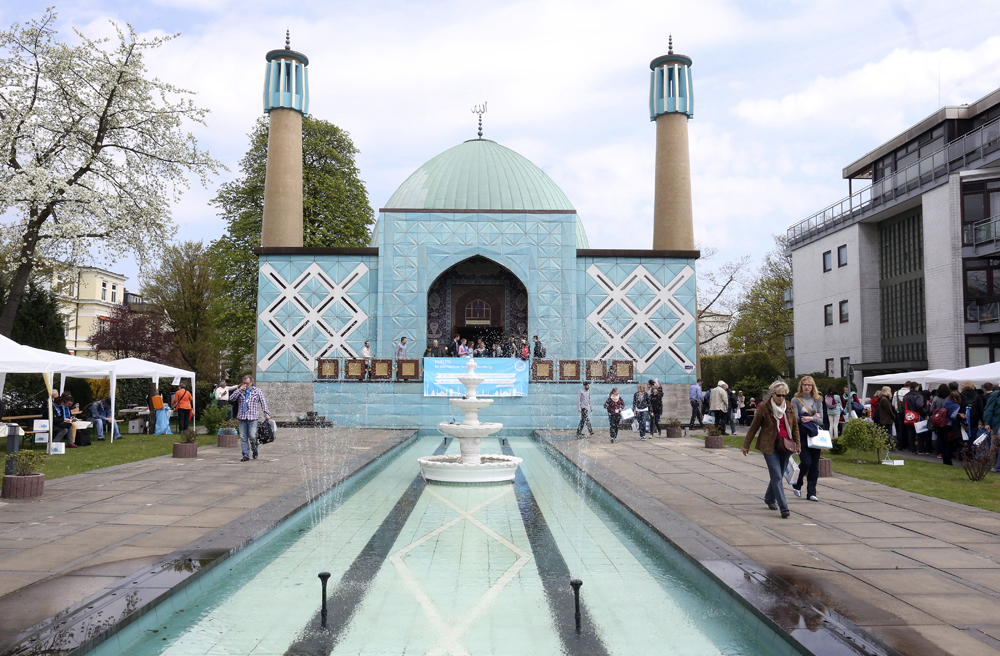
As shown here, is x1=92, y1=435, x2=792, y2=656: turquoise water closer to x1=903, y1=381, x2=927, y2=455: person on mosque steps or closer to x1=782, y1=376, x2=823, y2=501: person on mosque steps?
x1=782, y1=376, x2=823, y2=501: person on mosque steps

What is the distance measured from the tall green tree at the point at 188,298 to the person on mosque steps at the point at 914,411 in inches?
1286

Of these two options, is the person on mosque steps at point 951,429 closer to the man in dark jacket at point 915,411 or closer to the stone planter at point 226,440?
the man in dark jacket at point 915,411

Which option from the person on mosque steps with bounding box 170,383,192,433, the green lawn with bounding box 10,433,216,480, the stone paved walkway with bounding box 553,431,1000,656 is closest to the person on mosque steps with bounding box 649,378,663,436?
the stone paved walkway with bounding box 553,431,1000,656

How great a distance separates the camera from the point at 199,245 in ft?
129

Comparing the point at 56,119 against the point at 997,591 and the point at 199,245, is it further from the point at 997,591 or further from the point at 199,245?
the point at 997,591

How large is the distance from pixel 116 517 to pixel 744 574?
6.42 meters

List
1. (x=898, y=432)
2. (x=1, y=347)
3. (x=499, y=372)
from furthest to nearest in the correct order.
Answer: (x=499, y=372), (x=898, y=432), (x=1, y=347)

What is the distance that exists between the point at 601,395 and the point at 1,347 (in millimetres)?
16424

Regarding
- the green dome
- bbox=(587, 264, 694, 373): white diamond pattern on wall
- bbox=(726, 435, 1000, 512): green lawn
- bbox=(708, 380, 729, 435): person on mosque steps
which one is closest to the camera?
bbox=(726, 435, 1000, 512): green lawn

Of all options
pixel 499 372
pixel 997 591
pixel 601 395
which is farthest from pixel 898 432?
pixel 997 591

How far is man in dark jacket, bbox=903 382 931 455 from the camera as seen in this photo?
16016 mm

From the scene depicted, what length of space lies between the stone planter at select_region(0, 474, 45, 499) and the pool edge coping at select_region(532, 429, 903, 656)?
720cm

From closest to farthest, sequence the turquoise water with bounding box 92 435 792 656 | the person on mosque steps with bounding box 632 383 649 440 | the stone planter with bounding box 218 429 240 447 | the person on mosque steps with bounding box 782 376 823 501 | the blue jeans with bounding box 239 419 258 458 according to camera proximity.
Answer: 1. the turquoise water with bounding box 92 435 792 656
2. the person on mosque steps with bounding box 782 376 823 501
3. the blue jeans with bounding box 239 419 258 458
4. the stone planter with bounding box 218 429 240 447
5. the person on mosque steps with bounding box 632 383 649 440

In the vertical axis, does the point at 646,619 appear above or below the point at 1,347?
below
